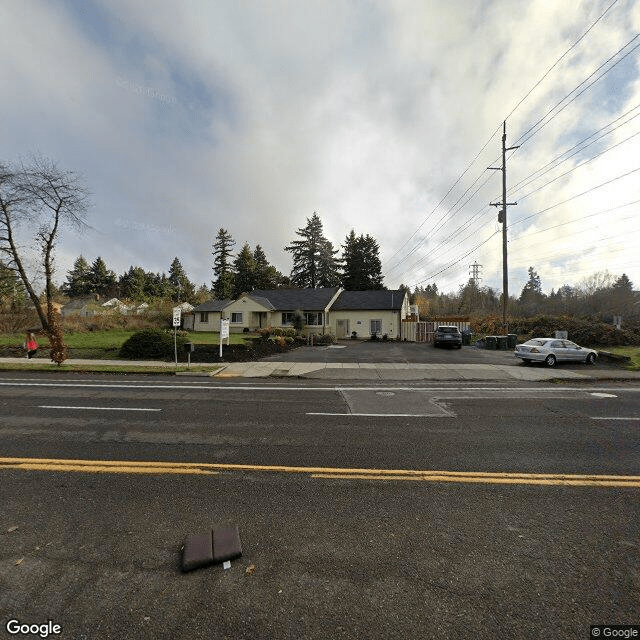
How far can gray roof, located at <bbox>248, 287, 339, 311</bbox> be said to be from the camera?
125 ft

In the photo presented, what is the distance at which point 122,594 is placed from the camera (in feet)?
9.07

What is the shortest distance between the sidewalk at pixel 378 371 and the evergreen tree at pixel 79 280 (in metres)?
79.2

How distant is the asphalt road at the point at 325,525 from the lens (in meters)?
2.59

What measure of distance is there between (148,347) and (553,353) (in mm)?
22514

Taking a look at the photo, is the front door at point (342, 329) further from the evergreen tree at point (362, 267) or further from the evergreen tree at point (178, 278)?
the evergreen tree at point (178, 278)

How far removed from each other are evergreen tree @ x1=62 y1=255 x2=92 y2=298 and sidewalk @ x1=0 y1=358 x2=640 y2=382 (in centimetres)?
7916

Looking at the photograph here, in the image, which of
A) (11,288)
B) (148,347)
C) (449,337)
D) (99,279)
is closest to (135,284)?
(99,279)

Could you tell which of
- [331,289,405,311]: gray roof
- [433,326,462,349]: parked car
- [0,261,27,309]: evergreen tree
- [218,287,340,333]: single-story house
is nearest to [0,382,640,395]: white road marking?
[433,326,462,349]: parked car

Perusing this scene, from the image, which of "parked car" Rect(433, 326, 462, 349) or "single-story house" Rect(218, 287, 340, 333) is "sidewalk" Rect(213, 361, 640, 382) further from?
"single-story house" Rect(218, 287, 340, 333)

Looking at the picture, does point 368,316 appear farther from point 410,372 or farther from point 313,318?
point 410,372

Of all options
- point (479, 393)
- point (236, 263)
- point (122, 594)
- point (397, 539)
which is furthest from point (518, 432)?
point (236, 263)

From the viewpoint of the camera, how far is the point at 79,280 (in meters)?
86.1

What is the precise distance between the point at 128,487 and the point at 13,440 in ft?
12.3

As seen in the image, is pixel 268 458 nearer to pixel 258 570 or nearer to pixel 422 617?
pixel 258 570
